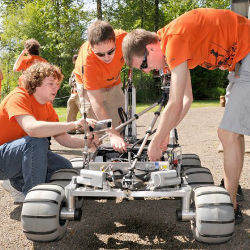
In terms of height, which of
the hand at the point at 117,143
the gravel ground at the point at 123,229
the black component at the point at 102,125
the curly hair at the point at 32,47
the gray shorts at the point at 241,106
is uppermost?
the curly hair at the point at 32,47

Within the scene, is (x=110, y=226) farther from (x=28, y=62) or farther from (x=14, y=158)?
(x=28, y=62)

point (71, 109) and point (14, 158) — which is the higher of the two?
point (14, 158)

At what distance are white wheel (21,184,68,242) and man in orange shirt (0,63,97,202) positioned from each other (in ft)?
1.86

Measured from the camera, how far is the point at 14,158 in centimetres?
305

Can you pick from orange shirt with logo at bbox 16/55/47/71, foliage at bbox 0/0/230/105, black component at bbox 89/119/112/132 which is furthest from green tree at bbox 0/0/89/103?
black component at bbox 89/119/112/132

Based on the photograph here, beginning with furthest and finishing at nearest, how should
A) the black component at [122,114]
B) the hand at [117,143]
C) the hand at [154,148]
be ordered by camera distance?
1. the black component at [122,114]
2. the hand at [117,143]
3. the hand at [154,148]

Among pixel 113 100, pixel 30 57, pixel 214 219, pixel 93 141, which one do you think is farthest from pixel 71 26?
pixel 214 219

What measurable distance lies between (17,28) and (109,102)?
100ft

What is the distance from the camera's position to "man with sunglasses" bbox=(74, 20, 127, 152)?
3.30 metres

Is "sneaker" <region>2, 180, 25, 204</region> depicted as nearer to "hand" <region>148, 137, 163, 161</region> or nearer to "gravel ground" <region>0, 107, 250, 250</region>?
"gravel ground" <region>0, 107, 250, 250</region>

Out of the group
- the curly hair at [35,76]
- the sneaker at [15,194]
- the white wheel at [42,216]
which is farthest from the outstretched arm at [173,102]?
the sneaker at [15,194]

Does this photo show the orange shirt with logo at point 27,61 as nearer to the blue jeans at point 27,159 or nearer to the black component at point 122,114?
the black component at point 122,114

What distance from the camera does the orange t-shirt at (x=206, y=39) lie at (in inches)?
95.2

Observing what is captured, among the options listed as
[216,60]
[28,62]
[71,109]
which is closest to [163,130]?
[216,60]
